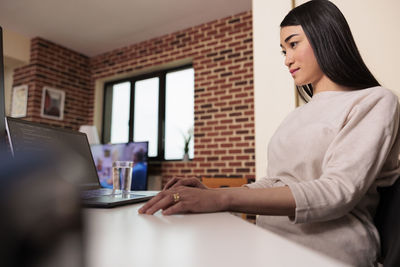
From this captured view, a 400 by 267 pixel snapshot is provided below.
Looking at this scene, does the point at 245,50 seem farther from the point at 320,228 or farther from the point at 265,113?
the point at 320,228

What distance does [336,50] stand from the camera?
924mm

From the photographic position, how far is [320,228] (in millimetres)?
772

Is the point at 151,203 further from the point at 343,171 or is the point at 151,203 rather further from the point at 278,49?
the point at 278,49

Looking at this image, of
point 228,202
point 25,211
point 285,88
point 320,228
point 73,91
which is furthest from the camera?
point 73,91

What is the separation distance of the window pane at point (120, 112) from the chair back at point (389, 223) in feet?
13.5

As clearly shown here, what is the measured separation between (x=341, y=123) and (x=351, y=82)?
219 millimetres

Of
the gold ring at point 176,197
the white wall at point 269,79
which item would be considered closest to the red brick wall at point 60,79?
the white wall at point 269,79

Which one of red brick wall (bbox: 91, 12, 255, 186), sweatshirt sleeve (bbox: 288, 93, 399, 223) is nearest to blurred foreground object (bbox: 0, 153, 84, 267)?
sweatshirt sleeve (bbox: 288, 93, 399, 223)

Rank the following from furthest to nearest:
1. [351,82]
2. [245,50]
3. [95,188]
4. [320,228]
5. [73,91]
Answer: [73,91] < [245,50] < [95,188] < [351,82] < [320,228]

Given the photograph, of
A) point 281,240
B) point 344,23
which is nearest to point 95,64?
point 344,23

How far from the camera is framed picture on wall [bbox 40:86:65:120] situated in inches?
166

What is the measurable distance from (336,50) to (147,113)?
3667 mm

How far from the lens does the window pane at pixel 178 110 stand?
3.99 metres

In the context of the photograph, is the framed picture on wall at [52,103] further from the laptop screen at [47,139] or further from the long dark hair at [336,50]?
the long dark hair at [336,50]
